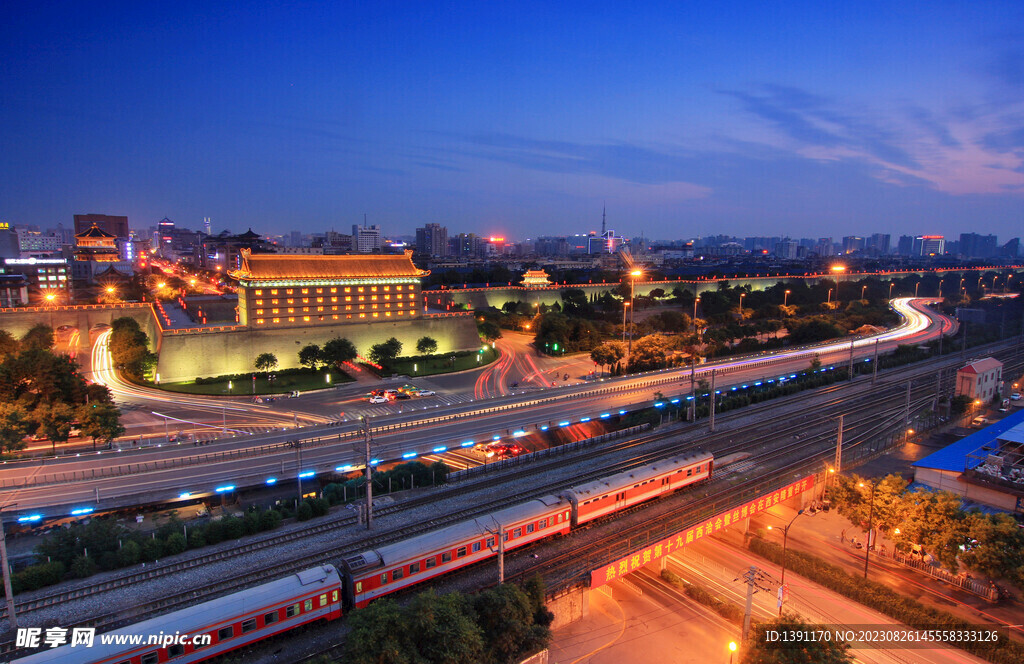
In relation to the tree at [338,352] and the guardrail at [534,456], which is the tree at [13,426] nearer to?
the guardrail at [534,456]

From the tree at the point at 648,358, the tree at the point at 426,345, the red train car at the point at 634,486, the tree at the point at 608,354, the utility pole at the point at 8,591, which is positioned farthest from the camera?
the tree at the point at 426,345

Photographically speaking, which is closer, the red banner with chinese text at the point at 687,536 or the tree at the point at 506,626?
the tree at the point at 506,626

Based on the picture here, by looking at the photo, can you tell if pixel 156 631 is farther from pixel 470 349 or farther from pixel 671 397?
pixel 470 349

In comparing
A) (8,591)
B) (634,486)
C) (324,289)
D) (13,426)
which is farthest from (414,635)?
(324,289)

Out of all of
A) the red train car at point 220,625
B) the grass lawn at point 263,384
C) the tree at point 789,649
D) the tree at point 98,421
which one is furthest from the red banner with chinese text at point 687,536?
the grass lawn at point 263,384

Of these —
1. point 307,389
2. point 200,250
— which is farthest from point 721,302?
point 200,250

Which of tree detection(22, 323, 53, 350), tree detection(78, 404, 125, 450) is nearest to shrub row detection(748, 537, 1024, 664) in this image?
tree detection(78, 404, 125, 450)

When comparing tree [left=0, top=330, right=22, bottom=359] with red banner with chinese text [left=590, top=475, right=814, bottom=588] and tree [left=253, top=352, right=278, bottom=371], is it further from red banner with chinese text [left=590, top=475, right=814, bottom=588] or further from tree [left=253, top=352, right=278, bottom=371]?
red banner with chinese text [left=590, top=475, right=814, bottom=588]
